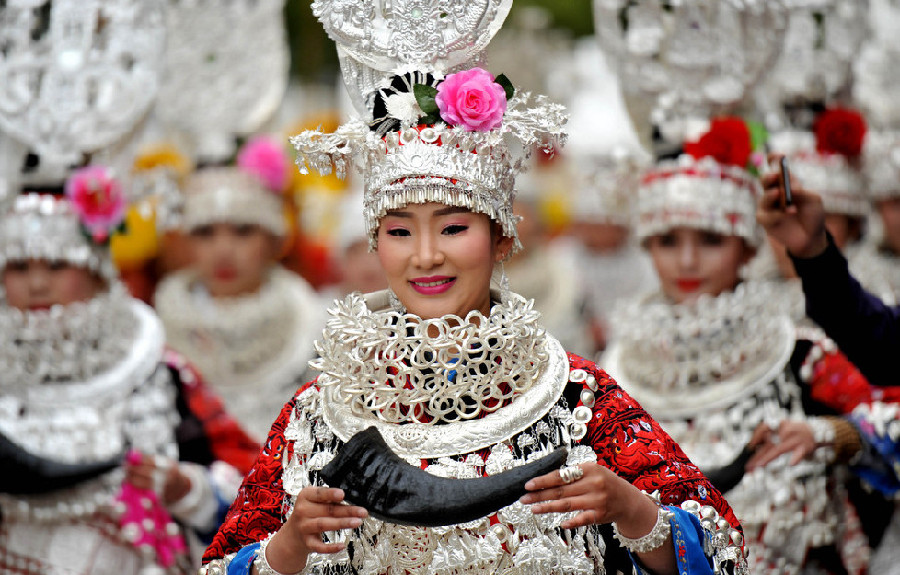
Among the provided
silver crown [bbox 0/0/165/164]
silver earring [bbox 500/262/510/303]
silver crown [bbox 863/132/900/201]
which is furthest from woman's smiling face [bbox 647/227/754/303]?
silver crown [bbox 0/0/165/164]

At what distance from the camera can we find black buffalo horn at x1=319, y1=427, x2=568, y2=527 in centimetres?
314

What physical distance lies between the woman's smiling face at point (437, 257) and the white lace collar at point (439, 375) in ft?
0.20

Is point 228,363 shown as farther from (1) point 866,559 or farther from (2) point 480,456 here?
(2) point 480,456

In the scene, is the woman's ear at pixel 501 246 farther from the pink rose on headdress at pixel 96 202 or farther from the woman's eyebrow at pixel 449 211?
the pink rose on headdress at pixel 96 202

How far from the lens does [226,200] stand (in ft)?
27.4

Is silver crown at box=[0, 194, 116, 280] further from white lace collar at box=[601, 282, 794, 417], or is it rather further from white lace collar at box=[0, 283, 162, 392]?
white lace collar at box=[601, 282, 794, 417]

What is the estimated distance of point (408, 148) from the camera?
11.6 ft

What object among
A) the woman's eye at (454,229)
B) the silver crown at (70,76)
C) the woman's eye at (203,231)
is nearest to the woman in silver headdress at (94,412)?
the silver crown at (70,76)

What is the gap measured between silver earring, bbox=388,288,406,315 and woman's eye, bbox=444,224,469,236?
0.80 ft

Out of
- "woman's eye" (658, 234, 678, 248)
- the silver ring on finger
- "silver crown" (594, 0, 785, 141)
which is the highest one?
the silver ring on finger

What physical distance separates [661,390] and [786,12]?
1.65 m

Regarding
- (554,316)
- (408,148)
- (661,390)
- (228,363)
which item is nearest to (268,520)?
(408,148)

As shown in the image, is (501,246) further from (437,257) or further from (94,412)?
(94,412)

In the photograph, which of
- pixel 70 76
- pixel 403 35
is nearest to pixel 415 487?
pixel 403 35
